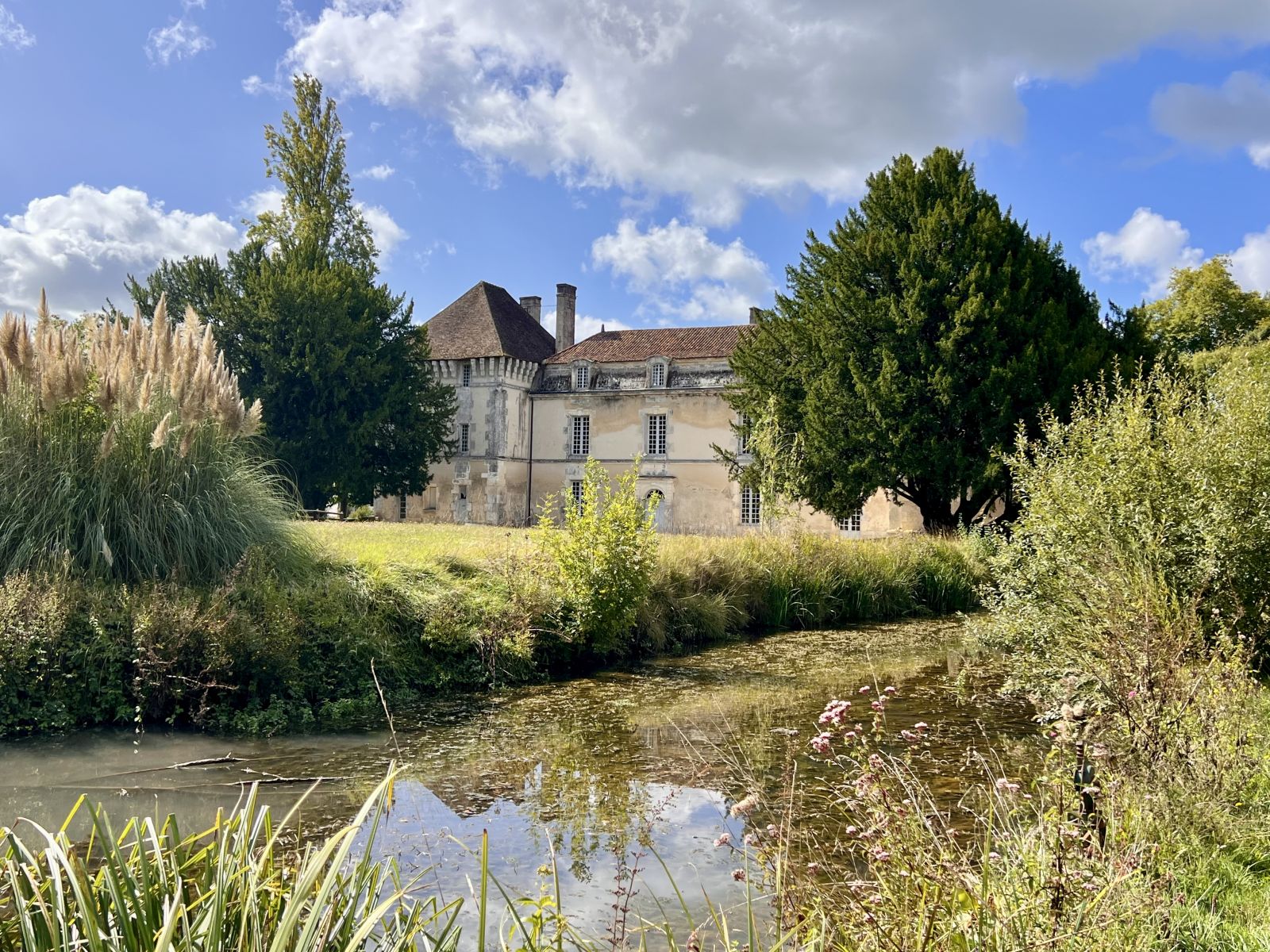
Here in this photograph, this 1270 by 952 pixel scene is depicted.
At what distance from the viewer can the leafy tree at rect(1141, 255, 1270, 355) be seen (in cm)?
2994

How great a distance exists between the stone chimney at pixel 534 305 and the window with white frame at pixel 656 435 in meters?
7.96

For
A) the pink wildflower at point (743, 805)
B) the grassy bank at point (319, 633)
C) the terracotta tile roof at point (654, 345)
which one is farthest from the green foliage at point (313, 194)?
the pink wildflower at point (743, 805)

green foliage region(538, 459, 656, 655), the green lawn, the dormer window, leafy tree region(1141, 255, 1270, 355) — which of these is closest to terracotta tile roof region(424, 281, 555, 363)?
the dormer window

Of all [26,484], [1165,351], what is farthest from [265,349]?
[1165,351]

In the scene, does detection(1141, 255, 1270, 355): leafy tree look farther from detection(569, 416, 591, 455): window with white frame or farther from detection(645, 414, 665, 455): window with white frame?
detection(569, 416, 591, 455): window with white frame

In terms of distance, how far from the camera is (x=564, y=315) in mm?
38219

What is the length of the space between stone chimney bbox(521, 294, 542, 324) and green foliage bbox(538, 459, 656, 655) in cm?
3014

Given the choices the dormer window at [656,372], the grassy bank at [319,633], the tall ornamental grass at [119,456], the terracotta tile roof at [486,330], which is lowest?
the grassy bank at [319,633]

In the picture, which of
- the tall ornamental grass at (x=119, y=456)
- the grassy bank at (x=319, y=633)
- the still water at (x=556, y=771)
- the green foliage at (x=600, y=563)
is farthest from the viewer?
the green foliage at (x=600, y=563)

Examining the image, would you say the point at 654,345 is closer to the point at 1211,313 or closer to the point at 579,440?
the point at 579,440

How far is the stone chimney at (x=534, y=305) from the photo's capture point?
3984 cm

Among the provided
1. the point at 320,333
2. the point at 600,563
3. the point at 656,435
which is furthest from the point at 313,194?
the point at 600,563

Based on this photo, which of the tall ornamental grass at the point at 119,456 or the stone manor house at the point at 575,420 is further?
the stone manor house at the point at 575,420

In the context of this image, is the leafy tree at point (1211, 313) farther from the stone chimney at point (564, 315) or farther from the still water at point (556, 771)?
the still water at point (556, 771)
